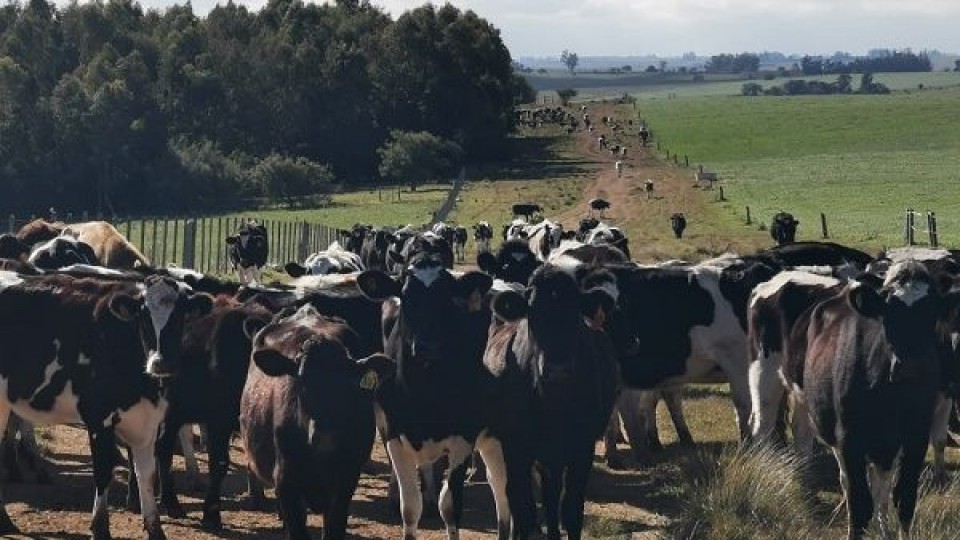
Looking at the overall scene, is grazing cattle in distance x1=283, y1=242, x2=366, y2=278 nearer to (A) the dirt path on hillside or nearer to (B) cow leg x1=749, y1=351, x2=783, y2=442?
(B) cow leg x1=749, y1=351, x2=783, y2=442

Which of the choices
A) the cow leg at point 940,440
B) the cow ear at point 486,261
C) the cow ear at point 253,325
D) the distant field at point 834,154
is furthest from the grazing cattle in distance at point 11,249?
the distant field at point 834,154

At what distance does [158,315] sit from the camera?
34.9ft

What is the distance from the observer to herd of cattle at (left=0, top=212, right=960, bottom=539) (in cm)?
933

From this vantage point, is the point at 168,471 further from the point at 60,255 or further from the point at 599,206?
the point at 599,206

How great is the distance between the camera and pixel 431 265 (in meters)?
9.83

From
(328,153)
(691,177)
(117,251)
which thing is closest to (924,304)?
(117,251)

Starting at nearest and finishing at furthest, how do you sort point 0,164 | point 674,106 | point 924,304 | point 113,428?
point 924,304 → point 113,428 → point 0,164 → point 674,106

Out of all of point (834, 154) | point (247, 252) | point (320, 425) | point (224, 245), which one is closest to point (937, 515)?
point (320, 425)

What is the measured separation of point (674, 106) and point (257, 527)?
154 m

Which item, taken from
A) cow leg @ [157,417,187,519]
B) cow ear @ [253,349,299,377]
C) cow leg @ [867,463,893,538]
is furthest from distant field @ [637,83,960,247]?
cow ear @ [253,349,299,377]

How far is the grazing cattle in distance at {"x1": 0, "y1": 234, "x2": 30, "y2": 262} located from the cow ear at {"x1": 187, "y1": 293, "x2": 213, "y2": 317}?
300 inches

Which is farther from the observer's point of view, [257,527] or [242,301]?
[242,301]

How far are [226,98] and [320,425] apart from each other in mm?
79115

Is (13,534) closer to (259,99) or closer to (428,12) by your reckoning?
(259,99)
